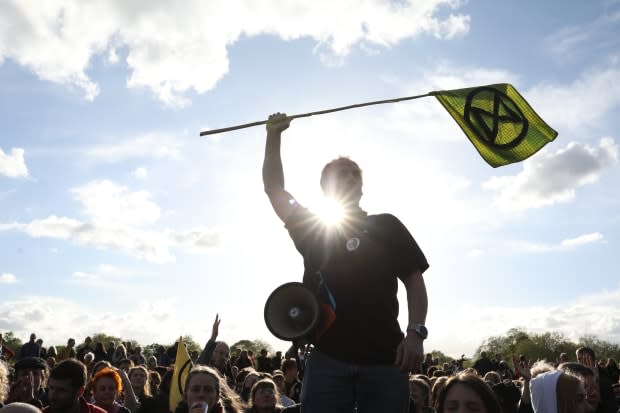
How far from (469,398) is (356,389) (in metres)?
0.81

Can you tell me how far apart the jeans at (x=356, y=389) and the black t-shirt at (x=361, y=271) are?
0.16 ft

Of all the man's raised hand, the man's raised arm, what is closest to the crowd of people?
the man's raised arm

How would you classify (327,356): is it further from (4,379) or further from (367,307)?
(4,379)

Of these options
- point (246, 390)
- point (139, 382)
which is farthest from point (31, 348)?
point (246, 390)

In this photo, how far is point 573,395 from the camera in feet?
13.5

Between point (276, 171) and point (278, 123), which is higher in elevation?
point (278, 123)

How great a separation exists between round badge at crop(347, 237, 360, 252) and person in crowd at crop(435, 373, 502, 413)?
3.41 ft

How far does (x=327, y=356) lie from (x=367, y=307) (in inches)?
11.6

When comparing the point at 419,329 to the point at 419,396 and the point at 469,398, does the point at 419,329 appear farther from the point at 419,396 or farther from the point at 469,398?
the point at 419,396

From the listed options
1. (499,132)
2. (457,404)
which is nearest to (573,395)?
(457,404)

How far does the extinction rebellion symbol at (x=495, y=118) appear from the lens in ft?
14.7

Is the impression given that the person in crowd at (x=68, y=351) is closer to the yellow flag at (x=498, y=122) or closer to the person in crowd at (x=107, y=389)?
the person in crowd at (x=107, y=389)

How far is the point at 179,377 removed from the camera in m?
7.07

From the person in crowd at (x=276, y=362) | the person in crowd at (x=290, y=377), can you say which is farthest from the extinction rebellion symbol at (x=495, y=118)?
the person in crowd at (x=276, y=362)
